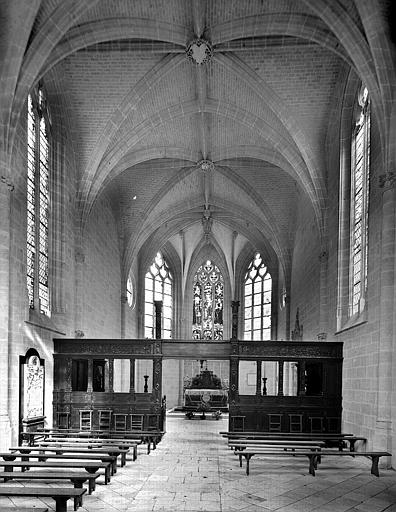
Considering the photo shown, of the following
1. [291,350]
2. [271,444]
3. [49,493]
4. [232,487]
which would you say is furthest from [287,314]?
[49,493]

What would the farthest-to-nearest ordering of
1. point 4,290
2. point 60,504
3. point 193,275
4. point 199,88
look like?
point 193,275 < point 199,88 < point 4,290 < point 60,504

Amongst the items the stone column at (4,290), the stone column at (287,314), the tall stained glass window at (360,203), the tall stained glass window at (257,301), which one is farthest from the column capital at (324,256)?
the tall stained glass window at (257,301)

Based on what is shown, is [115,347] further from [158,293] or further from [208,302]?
[208,302]

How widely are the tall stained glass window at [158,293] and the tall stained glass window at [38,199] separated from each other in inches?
658

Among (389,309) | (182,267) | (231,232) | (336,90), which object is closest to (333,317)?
(389,309)

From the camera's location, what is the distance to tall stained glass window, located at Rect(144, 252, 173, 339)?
33.8 meters

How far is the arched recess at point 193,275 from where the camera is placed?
118ft

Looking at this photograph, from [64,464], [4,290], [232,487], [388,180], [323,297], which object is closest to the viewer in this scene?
[64,464]

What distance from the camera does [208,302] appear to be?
36969 millimetres

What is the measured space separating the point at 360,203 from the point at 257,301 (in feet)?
64.7

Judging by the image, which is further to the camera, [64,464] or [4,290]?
[4,290]

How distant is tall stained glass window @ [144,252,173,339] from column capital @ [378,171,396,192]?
22810 mm

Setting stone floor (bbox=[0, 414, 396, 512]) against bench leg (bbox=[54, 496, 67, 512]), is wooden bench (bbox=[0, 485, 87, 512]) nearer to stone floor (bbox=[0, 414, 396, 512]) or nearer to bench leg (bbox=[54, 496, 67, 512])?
bench leg (bbox=[54, 496, 67, 512])

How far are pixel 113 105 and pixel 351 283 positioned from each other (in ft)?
30.8
